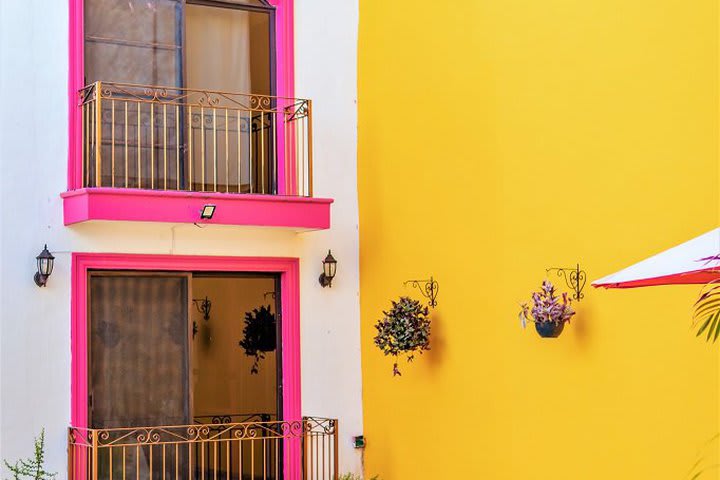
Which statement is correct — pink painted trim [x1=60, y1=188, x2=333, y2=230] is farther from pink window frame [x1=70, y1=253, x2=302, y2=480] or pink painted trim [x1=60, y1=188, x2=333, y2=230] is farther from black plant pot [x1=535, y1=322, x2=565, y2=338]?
black plant pot [x1=535, y1=322, x2=565, y2=338]

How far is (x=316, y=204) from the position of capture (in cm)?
986

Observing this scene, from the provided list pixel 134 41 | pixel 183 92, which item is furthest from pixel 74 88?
pixel 183 92

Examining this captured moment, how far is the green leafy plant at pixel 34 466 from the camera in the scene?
8.89m

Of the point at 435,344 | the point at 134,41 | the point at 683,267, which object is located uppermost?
the point at 134,41

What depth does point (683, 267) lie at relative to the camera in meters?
5.00

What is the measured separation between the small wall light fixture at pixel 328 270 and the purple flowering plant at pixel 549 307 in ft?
9.52

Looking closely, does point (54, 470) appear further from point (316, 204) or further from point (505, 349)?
point (505, 349)

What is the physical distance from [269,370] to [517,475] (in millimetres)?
2955

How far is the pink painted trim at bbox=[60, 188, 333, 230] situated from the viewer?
9023 mm

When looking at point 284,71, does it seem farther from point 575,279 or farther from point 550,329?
point 550,329

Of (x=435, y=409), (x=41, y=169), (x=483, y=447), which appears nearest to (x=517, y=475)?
(x=483, y=447)

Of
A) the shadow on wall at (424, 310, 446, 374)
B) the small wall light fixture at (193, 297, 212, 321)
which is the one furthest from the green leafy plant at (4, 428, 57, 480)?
the shadow on wall at (424, 310, 446, 374)

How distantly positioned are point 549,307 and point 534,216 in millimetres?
863

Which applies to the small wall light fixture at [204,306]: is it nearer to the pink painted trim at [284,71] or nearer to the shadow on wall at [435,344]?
the pink painted trim at [284,71]
